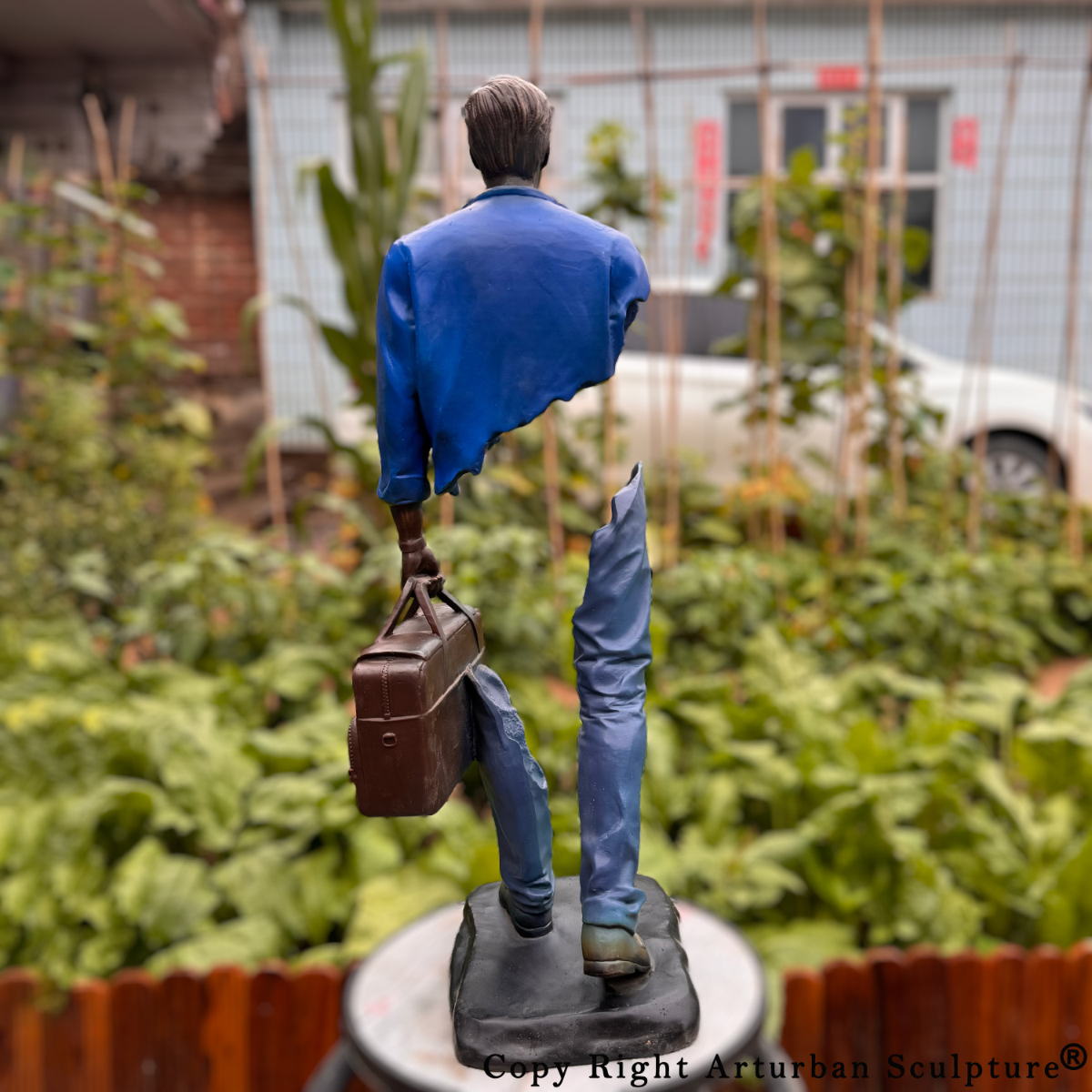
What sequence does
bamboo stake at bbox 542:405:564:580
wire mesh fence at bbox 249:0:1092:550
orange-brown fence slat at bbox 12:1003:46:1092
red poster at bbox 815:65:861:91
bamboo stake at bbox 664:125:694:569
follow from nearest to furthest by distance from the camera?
orange-brown fence slat at bbox 12:1003:46:1092 → bamboo stake at bbox 542:405:564:580 → bamboo stake at bbox 664:125:694:569 → red poster at bbox 815:65:861:91 → wire mesh fence at bbox 249:0:1092:550

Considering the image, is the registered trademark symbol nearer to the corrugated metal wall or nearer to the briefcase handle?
the briefcase handle

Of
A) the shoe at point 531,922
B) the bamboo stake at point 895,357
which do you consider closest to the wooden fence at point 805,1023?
the shoe at point 531,922

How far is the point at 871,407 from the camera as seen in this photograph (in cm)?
451

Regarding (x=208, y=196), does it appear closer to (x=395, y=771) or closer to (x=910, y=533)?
(x=910, y=533)

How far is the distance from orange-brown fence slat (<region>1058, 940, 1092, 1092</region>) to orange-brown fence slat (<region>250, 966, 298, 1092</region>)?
1546 mm

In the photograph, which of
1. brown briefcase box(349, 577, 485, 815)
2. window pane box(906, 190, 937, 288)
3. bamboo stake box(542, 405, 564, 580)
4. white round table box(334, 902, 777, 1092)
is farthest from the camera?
window pane box(906, 190, 937, 288)

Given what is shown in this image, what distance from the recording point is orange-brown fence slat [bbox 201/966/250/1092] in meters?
1.95

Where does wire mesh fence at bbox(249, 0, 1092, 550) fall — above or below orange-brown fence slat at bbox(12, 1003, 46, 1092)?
above

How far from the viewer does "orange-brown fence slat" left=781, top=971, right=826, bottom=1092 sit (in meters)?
1.95

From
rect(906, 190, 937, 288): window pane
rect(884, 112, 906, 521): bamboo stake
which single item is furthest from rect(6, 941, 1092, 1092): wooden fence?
rect(906, 190, 937, 288): window pane

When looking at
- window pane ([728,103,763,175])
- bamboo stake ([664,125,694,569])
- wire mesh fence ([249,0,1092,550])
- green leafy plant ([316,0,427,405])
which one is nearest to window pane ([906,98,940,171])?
wire mesh fence ([249,0,1092,550])

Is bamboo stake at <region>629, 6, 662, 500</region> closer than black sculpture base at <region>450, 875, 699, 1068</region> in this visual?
No

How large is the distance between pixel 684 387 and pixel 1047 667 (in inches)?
98.3

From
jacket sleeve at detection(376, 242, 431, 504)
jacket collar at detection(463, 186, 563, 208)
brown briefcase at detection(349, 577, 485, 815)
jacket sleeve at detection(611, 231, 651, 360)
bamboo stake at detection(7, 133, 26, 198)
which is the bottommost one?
brown briefcase at detection(349, 577, 485, 815)
